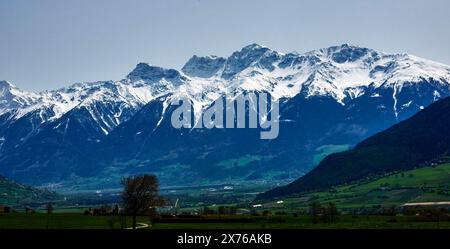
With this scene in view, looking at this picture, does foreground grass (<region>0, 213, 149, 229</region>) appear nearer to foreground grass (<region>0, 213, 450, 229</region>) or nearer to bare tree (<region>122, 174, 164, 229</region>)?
foreground grass (<region>0, 213, 450, 229</region>)

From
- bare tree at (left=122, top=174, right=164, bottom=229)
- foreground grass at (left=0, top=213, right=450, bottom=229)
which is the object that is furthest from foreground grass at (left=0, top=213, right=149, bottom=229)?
bare tree at (left=122, top=174, right=164, bottom=229)

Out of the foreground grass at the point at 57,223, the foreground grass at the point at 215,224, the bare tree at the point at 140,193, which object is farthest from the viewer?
the bare tree at the point at 140,193

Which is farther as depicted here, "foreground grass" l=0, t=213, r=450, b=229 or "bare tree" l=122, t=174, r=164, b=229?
"bare tree" l=122, t=174, r=164, b=229

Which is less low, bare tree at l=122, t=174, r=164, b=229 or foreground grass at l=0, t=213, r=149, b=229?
bare tree at l=122, t=174, r=164, b=229

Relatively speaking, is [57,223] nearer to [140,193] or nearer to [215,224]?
[140,193]

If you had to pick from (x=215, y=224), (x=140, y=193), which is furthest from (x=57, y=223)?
(x=215, y=224)

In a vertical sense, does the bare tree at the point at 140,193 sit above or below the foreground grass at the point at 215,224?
above

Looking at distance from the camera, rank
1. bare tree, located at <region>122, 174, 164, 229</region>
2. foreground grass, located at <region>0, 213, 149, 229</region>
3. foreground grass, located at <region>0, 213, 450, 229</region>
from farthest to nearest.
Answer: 1. bare tree, located at <region>122, 174, 164, 229</region>
2. foreground grass, located at <region>0, 213, 450, 229</region>
3. foreground grass, located at <region>0, 213, 149, 229</region>

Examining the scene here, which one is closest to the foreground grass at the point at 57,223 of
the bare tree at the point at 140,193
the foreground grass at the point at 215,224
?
the foreground grass at the point at 215,224

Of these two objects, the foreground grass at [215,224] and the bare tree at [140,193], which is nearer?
the foreground grass at [215,224]

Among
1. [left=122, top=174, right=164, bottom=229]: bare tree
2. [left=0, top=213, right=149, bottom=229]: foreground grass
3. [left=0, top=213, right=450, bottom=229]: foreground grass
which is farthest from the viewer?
[left=122, top=174, right=164, bottom=229]: bare tree

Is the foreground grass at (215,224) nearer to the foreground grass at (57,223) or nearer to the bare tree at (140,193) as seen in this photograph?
the foreground grass at (57,223)
